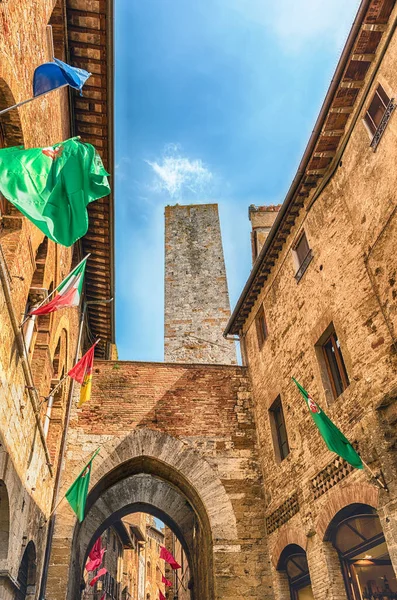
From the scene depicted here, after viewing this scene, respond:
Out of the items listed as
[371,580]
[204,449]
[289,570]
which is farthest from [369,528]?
[204,449]

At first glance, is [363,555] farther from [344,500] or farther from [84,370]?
[84,370]

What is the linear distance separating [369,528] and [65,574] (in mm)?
5442

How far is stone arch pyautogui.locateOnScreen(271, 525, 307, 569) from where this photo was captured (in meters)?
7.41

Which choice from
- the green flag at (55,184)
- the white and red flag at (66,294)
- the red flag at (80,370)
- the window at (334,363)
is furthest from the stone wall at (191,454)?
the green flag at (55,184)

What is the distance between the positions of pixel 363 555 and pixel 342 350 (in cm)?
293

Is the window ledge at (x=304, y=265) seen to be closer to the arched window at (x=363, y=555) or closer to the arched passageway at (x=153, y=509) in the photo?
the arched window at (x=363, y=555)

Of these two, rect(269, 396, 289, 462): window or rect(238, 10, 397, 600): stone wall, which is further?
rect(269, 396, 289, 462): window

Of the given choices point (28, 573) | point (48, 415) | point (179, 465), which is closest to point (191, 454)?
point (179, 465)

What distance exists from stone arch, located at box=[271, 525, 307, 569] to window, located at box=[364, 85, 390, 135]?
6570 millimetres

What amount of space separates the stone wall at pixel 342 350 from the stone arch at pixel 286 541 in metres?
0.03

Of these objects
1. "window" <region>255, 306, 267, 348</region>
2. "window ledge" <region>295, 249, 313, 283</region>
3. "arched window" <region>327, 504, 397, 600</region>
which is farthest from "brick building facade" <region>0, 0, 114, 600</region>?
"arched window" <region>327, 504, 397, 600</region>

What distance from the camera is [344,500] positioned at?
6289 millimetres

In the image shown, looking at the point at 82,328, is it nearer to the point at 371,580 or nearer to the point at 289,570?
the point at 289,570

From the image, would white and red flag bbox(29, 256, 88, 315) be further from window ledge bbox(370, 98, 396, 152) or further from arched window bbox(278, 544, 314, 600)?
arched window bbox(278, 544, 314, 600)
